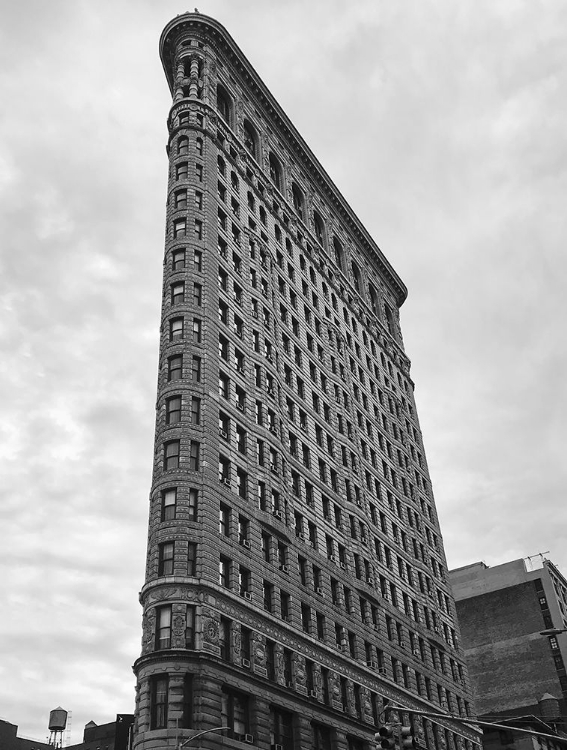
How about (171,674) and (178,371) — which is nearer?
(171,674)

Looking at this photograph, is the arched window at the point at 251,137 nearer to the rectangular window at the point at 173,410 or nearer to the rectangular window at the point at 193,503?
the rectangular window at the point at 173,410

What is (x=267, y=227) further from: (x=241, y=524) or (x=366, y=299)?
(x=241, y=524)

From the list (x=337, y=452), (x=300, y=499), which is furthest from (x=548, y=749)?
(x=300, y=499)

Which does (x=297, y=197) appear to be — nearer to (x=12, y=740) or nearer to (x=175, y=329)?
(x=175, y=329)

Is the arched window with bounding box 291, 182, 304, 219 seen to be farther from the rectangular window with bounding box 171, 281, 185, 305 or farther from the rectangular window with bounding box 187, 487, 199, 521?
the rectangular window with bounding box 187, 487, 199, 521

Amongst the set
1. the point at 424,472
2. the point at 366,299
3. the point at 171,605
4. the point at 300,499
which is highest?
the point at 366,299

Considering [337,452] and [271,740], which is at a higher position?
[337,452]

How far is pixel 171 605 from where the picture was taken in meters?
48.2

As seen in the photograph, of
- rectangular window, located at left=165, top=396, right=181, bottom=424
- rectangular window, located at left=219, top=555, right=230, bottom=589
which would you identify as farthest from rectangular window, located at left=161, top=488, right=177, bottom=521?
rectangular window, located at left=165, top=396, right=181, bottom=424

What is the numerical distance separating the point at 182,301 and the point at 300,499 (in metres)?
18.5

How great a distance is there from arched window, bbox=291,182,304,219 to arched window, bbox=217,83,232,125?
13226mm

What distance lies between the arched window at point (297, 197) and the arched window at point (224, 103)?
13226 mm

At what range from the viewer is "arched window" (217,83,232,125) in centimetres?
8606

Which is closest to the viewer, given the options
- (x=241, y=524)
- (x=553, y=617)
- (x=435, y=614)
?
(x=241, y=524)
